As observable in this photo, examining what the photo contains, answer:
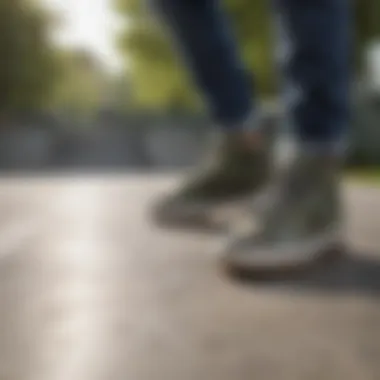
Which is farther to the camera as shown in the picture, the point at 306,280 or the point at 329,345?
the point at 306,280

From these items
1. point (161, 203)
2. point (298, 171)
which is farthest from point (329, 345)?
point (161, 203)

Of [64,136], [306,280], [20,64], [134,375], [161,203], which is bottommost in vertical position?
[134,375]

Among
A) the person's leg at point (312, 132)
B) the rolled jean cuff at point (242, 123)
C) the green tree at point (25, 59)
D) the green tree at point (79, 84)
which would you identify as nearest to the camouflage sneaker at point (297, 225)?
the person's leg at point (312, 132)

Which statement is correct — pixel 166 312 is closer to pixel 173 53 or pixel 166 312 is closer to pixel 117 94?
pixel 117 94

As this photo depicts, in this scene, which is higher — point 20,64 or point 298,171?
point 20,64

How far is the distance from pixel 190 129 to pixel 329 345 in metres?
2.24

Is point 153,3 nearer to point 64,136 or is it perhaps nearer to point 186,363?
point 186,363

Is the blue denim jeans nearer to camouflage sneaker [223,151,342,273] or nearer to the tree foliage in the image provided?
camouflage sneaker [223,151,342,273]

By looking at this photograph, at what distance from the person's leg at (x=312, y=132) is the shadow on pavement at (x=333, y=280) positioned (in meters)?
0.02

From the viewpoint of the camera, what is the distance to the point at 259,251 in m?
0.88

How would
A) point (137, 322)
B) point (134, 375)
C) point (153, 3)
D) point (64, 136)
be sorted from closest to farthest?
1. point (134, 375)
2. point (137, 322)
3. point (153, 3)
4. point (64, 136)

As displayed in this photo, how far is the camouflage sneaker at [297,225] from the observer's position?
0.89 m

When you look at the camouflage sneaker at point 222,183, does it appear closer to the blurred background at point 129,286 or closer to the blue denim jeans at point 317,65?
the blurred background at point 129,286

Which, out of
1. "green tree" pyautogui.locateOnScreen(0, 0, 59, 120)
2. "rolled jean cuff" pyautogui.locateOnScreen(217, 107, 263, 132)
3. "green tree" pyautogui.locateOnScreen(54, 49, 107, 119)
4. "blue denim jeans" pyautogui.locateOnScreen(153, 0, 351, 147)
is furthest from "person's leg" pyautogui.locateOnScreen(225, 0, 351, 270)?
"green tree" pyautogui.locateOnScreen(0, 0, 59, 120)
